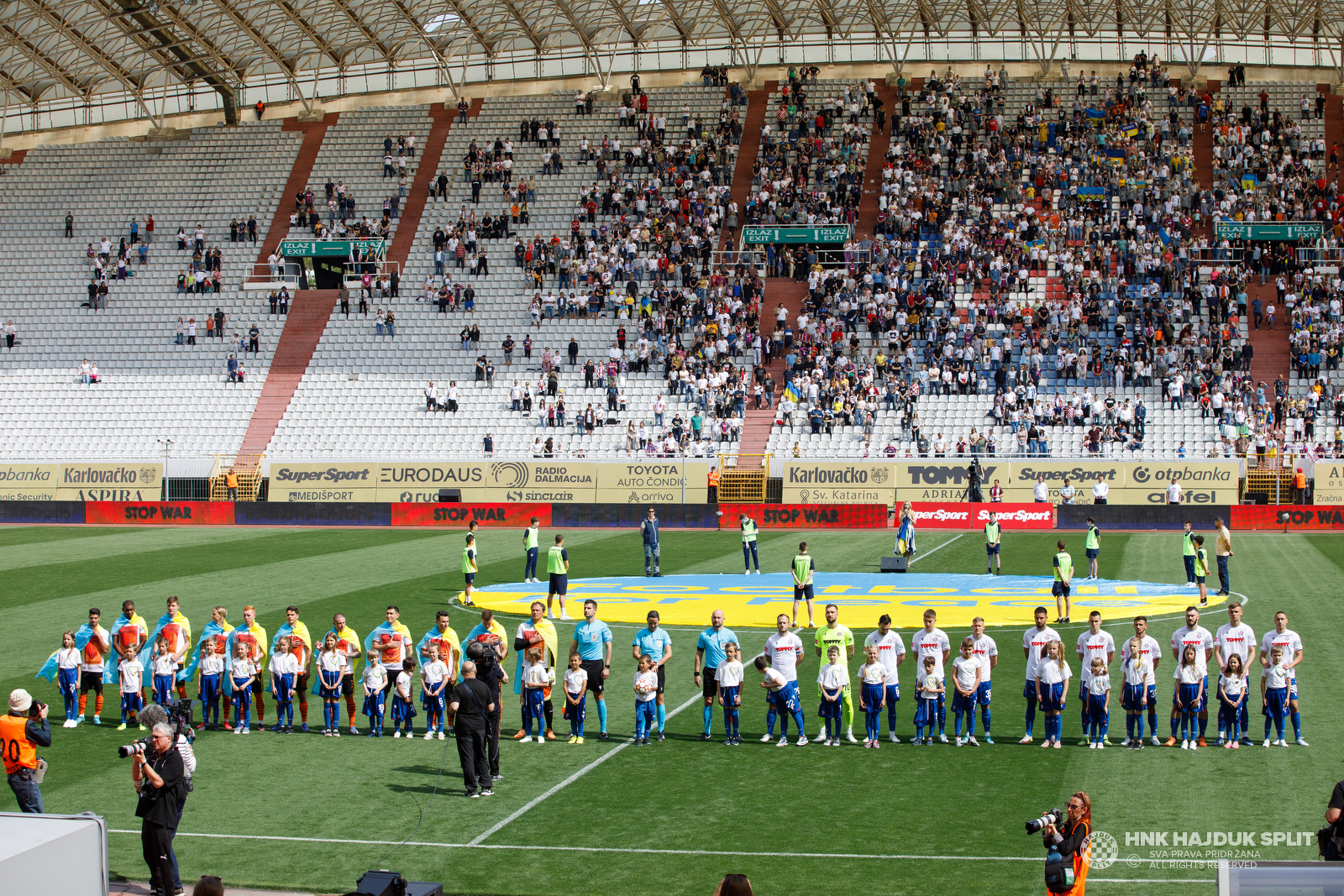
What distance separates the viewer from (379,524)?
42.9 metres

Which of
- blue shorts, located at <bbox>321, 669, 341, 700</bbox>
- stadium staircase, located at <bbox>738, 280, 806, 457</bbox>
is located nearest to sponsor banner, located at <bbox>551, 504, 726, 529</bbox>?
stadium staircase, located at <bbox>738, 280, 806, 457</bbox>

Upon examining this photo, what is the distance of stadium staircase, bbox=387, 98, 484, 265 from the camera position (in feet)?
192

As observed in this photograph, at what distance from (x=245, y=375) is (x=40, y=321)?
10606 millimetres

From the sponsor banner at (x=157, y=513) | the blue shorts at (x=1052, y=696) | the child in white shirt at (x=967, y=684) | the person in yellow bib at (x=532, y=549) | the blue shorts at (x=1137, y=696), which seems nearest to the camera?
the blue shorts at (x=1052, y=696)

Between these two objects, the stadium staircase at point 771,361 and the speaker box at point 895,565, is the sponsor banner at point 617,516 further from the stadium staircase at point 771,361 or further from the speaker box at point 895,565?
the speaker box at point 895,565

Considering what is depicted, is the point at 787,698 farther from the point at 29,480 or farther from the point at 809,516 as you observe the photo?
the point at 29,480

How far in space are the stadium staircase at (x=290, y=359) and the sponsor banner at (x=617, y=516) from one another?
13803mm

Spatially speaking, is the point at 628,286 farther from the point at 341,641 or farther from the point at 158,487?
the point at 341,641

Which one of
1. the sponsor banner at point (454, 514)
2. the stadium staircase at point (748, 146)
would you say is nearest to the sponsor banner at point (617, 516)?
the sponsor banner at point (454, 514)

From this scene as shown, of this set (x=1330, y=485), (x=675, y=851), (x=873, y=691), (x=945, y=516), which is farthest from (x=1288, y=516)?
(x=675, y=851)

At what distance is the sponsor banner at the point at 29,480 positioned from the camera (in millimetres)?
47281

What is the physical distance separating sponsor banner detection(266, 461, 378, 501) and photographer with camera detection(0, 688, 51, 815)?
34501mm

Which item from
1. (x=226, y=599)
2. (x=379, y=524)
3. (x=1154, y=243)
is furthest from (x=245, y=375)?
(x=1154, y=243)

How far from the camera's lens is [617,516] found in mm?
42594
